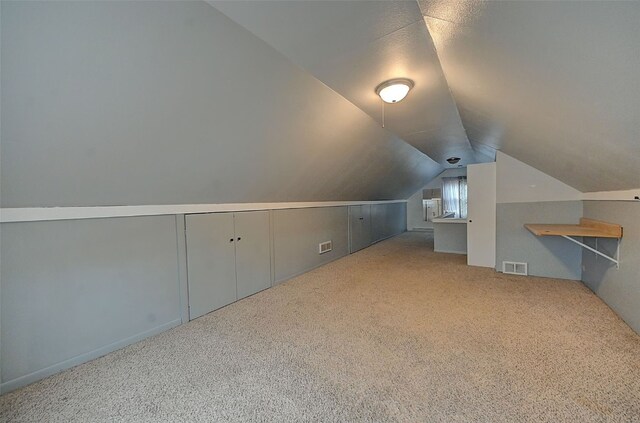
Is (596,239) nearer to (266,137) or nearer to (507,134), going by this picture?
(507,134)

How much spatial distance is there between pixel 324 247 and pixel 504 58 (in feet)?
13.0

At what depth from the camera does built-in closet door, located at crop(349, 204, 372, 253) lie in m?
6.02

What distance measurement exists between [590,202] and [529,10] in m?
3.51

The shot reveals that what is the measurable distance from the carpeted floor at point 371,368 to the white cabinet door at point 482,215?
4.72 feet

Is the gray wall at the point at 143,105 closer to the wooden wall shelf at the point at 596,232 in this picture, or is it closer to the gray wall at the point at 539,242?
the wooden wall shelf at the point at 596,232

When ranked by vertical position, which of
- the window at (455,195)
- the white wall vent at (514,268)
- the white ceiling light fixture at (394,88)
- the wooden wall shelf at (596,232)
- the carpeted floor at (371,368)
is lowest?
the carpeted floor at (371,368)

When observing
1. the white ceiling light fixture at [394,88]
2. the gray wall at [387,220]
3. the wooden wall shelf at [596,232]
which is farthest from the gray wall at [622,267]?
the gray wall at [387,220]

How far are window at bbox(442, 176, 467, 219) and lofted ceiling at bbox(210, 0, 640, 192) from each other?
20.5 feet

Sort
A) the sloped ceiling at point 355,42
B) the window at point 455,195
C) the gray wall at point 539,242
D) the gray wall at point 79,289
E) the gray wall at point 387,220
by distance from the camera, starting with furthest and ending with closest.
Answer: the window at point 455,195 → the gray wall at point 387,220 → the gray wall at point 539,242 → the gray wall at point 79,289 → the sloped ceiling at point 355,42

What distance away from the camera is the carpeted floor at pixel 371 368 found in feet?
4.99

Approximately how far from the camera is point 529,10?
1124 mm

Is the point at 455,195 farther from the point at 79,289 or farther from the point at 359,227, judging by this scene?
the point at 79,289

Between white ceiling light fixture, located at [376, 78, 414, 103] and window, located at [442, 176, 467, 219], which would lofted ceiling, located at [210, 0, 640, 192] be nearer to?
white ceiling light fixture, located at [376, 78, 414, 103]

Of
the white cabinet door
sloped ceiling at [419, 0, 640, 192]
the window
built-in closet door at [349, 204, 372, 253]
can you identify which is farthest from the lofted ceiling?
the window
